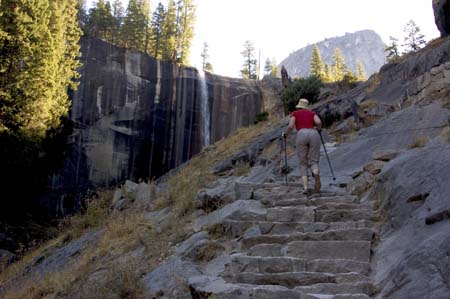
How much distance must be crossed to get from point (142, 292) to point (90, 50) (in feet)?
83.0

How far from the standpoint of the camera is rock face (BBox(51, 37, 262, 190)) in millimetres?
28812

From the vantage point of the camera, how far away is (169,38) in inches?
1799

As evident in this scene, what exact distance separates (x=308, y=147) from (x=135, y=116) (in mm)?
22428

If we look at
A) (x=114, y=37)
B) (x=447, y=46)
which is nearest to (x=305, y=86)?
(x=447, y=46)

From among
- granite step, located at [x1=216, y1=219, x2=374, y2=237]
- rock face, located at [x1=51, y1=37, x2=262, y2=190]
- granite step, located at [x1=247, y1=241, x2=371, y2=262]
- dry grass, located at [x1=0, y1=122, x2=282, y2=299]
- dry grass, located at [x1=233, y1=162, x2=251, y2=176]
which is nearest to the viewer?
granite step, located at [x1=247, y1=241, x2=371, y2=262]

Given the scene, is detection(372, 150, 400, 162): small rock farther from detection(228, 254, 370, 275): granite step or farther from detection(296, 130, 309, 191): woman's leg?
detection(228, 254, 370, 275): granite step

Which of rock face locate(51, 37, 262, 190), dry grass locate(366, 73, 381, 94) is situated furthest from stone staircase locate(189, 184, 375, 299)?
rock face locate(51, 37, 262, 190)

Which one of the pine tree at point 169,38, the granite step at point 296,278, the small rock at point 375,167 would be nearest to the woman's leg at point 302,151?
the small rock at point 375,167

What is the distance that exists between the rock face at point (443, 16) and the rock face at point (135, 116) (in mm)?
16782

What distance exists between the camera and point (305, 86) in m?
22.7

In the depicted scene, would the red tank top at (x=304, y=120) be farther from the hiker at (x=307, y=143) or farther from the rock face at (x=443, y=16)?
the rock face at (x=443, y=16)

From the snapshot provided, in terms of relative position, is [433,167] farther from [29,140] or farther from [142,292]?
[29,140]

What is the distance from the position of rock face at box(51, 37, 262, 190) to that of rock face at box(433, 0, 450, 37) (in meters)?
16.8

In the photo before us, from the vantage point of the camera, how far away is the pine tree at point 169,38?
4534 centimetres
